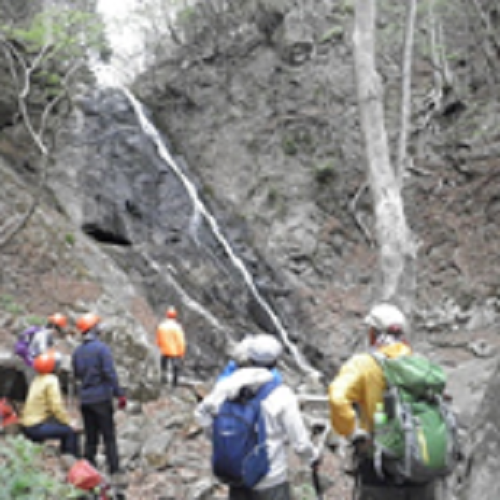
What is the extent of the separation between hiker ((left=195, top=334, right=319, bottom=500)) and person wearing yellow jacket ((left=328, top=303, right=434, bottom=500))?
11.5 inches

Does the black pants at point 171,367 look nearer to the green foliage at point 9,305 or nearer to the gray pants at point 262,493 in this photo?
the green foliage at point 9,305


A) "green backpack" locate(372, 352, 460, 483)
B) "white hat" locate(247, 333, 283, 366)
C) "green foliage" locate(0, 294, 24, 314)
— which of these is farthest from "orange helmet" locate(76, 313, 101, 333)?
"green foliage" locate(0, 294, 24, 314)

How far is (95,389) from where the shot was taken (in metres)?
5.79

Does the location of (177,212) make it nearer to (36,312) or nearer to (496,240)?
(36,312)

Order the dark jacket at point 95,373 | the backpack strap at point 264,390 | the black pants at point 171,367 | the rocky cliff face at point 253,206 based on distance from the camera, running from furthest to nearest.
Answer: the rocky cliff face at point 253,206 < the black pants at point 171,367 < the dark jacket at point 95,373 < the backpack strap at point 264,390

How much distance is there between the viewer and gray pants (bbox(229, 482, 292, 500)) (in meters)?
3.46

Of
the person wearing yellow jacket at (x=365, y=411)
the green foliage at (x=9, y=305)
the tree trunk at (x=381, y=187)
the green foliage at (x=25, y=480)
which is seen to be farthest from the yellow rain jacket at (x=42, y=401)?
the green foliage at (x=9, y=305)

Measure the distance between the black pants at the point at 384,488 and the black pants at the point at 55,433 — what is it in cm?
343

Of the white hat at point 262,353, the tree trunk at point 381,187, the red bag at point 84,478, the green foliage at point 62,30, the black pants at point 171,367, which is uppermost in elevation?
the green foliage at point 62,30

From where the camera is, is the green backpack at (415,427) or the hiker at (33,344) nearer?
the green backpack at (415,427)

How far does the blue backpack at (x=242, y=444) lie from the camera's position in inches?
132

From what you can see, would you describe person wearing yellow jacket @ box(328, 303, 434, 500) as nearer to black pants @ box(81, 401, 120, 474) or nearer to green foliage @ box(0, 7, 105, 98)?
black pants @ box(81, 401, 120, 474)

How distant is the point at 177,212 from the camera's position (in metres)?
19.4

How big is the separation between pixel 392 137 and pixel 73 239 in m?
13.3
